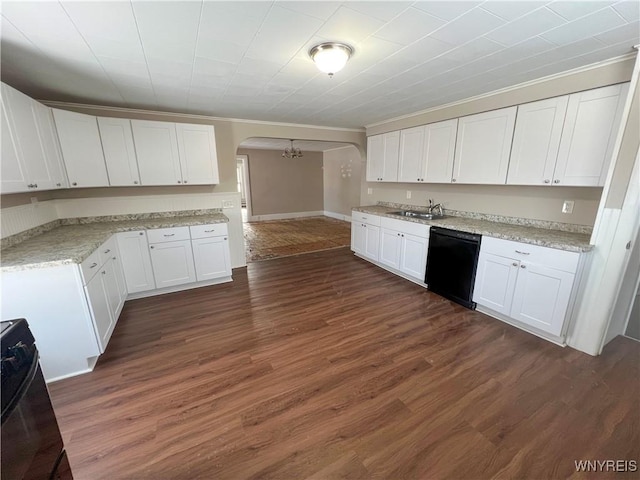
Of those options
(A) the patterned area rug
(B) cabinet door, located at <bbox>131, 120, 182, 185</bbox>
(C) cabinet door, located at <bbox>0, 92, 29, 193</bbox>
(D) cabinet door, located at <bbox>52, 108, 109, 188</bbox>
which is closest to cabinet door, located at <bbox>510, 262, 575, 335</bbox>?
(A) the patterned area rug

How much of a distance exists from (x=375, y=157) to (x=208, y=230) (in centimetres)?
304

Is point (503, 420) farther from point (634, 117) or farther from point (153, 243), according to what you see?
point (153, 243)

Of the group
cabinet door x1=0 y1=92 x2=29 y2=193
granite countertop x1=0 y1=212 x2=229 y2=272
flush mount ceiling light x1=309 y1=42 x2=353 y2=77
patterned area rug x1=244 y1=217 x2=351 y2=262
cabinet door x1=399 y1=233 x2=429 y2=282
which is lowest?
patterned area rug x1=244 y1=217 x2=351 y2=262

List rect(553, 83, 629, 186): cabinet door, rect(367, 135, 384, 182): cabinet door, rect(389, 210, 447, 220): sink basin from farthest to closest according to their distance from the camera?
rect(367, 135, 384, 182): cabinet door
rect(389, 210, 447, 220): sink basin
rect(553, 83, 629, 186): cabinet door

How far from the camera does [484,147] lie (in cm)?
308

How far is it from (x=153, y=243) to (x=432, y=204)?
3.94m

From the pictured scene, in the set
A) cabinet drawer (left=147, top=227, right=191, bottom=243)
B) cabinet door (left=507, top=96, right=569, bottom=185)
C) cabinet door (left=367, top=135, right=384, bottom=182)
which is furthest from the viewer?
cabinet door (left=367, top=135, right=384, bottom=182)

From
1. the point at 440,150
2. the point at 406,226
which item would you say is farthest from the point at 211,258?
the point at 440,150

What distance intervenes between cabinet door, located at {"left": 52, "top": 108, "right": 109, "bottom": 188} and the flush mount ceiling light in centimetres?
284

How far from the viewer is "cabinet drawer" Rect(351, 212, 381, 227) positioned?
4252 mm

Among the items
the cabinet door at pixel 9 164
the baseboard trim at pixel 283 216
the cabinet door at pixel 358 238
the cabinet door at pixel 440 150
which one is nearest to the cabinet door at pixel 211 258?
the cabinet door at pixel 9 164

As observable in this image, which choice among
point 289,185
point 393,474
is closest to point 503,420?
point 393,474

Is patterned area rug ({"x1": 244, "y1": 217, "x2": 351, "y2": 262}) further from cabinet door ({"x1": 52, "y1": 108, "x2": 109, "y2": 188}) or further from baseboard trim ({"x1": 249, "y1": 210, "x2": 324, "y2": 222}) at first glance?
cabinet door ({"x1": 52, "y1": 108, "x2": 109, "y2": 188})

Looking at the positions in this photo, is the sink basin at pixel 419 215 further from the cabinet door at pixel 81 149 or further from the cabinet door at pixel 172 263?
the cabinet door at pixel 81 149
